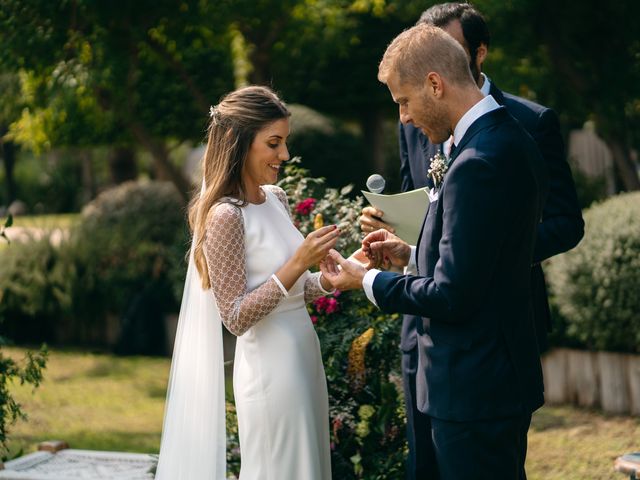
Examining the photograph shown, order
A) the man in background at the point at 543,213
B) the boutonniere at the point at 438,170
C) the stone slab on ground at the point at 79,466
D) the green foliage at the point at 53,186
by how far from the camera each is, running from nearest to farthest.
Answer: the boutonniere at the point at 438,170 → the man in background at the point at 543,213 → the stone slab on ground at the point at 79,466 → the green foliage at the point at 53,186

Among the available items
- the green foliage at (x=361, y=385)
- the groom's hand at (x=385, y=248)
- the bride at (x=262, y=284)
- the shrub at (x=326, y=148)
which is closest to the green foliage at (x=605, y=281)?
the green foliage at (x=361, y=385)

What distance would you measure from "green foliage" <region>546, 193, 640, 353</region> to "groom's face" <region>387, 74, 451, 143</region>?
4673mm

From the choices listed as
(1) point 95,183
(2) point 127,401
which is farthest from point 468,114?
(1) point 95,183

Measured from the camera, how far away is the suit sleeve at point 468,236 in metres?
2.90

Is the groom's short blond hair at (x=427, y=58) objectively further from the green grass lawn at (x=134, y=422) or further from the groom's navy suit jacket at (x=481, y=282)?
the green grass lawn at (x=134, y=422)

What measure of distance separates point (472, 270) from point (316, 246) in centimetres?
87

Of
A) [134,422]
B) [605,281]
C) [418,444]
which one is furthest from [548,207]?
[134,422]

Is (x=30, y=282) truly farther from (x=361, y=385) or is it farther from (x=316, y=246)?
(x=316, y=246)

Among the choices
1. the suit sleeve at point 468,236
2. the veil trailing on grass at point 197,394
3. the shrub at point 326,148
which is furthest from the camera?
the shrub at point 326,148

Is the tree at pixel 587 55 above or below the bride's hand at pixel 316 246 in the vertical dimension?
above

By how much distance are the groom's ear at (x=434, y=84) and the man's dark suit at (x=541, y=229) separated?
2.64 ft

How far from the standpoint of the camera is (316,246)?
3.63 m

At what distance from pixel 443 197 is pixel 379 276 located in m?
0.37

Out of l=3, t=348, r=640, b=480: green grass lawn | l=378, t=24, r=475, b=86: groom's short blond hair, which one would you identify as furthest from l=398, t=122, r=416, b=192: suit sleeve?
l=3, t=348, r=640, b=480: green grass lawn
